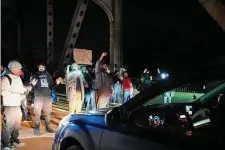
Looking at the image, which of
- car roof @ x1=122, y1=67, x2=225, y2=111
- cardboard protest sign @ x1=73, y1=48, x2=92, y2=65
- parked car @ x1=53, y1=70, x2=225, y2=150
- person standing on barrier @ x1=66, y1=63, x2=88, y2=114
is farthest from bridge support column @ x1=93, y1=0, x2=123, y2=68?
car roof @ x1=122, y1=67, x2=225, y2=111

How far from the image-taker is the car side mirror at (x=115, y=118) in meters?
3.73

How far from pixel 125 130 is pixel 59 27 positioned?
105 feet

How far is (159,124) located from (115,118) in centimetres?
50

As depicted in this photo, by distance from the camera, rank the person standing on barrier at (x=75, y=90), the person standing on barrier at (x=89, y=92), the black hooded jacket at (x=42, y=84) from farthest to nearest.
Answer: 1. the person standing on barrier at (x=89, y=92)
2. the person standing on barrier at (x=75, y=90)
3. the black hooded jacket at (x=42, y=84)

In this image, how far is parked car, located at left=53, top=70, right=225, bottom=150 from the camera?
301 centimetres

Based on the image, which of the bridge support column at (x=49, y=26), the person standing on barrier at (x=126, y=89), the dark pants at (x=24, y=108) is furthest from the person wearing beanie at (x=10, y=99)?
the bridge support column at (x=49, y=26)

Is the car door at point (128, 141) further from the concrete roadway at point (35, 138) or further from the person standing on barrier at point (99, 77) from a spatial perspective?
the person standing on barrier at point (99, 77)

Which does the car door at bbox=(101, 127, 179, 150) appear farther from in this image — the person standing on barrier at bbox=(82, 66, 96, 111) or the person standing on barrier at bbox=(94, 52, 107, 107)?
the person standing on barrier at bbox=(82, 66, 96, 111)

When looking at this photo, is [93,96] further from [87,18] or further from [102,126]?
[87,18]

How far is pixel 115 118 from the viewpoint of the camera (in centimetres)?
375

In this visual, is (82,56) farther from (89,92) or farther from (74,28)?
(74,28)

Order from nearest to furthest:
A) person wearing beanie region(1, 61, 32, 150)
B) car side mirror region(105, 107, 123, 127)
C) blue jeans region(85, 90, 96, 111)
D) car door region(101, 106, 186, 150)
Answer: car door region(101, 106, 186, 150)
car side mirror region(105, 107, 123, 127)
person wearing beanie region(1, 61, 32, 150)
blue jeans region(85, 90, 96, 111)

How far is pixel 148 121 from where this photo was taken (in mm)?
3443

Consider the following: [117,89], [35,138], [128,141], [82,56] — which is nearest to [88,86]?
[82,56]
